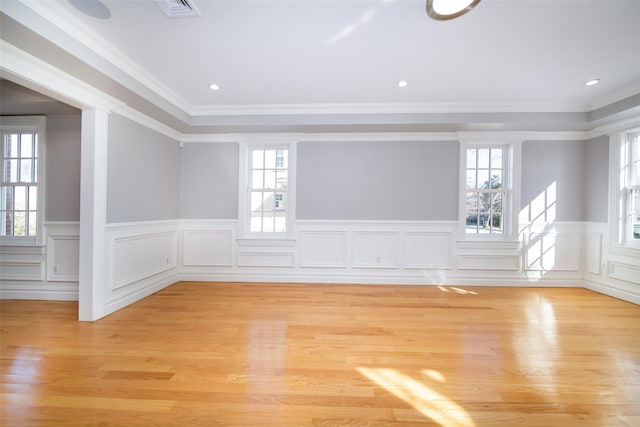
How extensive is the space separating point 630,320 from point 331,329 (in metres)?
3.33

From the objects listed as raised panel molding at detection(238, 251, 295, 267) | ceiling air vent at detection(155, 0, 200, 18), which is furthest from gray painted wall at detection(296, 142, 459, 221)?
ceiling air vent at detection(155, 0, 200, 18)

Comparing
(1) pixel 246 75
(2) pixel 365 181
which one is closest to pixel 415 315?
(2) pixel 365 181

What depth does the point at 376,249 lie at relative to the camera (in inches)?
168

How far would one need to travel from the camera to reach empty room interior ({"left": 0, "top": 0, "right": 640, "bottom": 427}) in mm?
1804

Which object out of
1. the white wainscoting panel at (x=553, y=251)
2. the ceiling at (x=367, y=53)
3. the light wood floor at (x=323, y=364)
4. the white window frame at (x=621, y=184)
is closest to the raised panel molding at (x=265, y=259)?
the light wood floor at (x=323, y=364)

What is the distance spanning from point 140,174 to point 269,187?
1.81 metres

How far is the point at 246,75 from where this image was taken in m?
2.92

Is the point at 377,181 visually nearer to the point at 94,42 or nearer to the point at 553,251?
the point at 553,251

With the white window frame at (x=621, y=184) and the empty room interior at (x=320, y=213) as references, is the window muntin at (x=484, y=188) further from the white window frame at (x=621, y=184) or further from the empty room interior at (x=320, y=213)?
the white window frame at (x=621, y=184)

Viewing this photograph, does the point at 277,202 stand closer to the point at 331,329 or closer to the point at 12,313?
the point at 331,329

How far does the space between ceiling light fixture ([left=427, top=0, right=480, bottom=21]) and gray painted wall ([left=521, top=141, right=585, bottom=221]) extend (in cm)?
353

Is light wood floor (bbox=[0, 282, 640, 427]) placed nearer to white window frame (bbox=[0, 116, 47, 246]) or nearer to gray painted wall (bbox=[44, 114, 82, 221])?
white window frame (bbox=[0, 116, 47, 246])

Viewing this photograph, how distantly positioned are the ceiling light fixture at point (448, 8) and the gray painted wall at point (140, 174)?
133 inches

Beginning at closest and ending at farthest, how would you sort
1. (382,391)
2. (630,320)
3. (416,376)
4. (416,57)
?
(382,391), (416,376), (416,57), (630,320)
